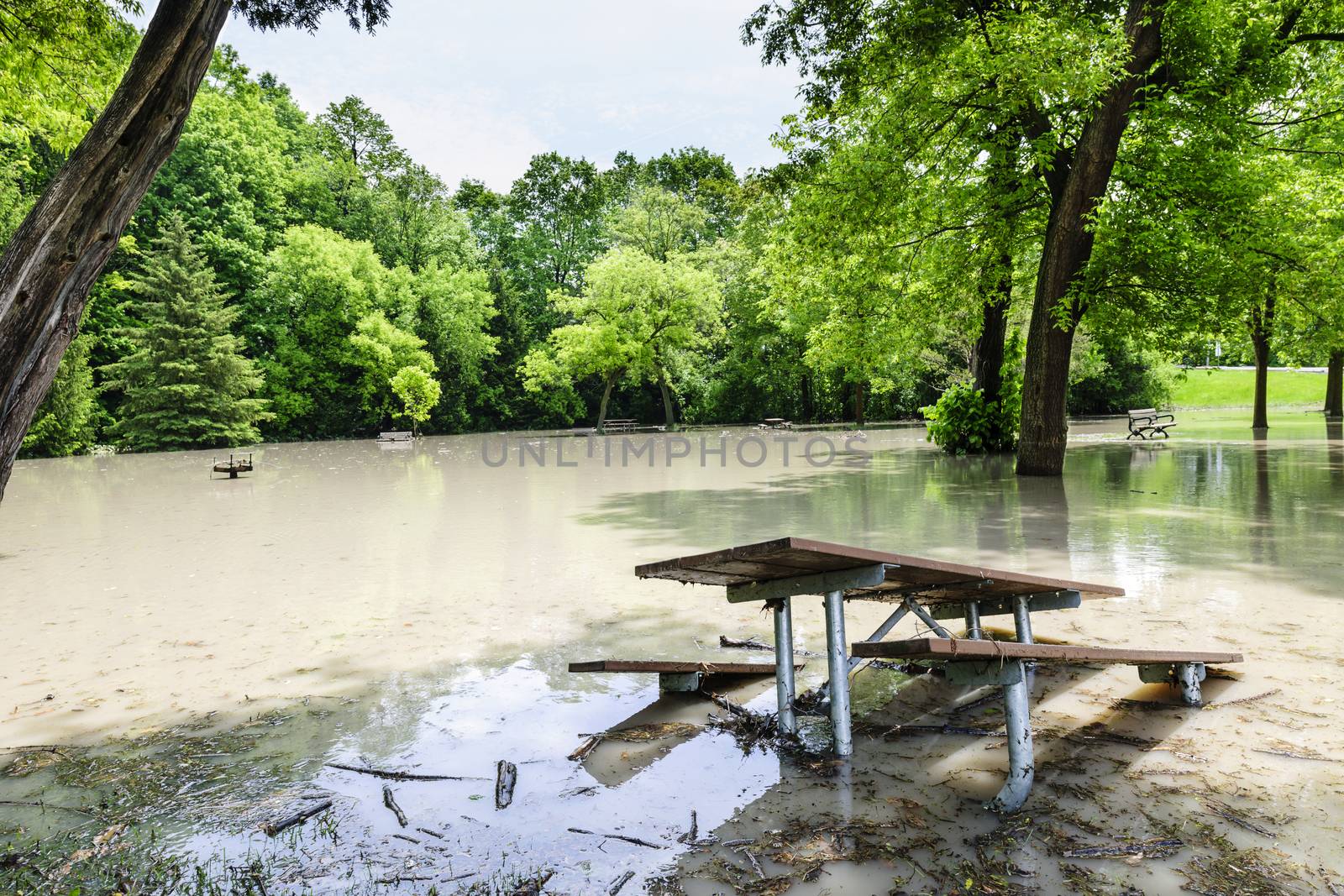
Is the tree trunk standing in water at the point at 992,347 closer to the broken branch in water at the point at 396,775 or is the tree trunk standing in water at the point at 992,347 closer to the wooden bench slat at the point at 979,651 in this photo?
the wooden bench slat at the point at 979,651

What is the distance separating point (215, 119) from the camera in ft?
130

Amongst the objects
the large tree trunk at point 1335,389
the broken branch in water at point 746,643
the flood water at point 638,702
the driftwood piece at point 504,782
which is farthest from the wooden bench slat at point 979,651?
the large tree trunk at point 1335,389

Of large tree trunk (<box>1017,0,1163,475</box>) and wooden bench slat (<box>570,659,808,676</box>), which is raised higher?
large tree trunk (<box>1017,0,1163,475</box>)

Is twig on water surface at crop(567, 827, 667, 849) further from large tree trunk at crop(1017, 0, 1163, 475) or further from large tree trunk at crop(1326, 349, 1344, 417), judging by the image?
large tree trunk at crop(1326, 349, 1344, 417)

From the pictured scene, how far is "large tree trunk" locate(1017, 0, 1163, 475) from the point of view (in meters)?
13.9

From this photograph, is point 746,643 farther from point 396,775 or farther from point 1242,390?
point 1242,390

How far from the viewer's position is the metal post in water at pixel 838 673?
3537 millimetres

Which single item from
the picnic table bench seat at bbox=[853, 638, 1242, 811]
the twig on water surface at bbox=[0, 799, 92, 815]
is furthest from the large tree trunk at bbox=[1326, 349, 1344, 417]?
the twig on water surface at bbox=[0, 799, 92, 815]

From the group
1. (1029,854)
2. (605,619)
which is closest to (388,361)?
(605,619)

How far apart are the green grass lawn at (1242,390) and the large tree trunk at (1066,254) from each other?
156ft

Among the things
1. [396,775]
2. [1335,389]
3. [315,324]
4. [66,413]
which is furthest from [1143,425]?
[66,413]

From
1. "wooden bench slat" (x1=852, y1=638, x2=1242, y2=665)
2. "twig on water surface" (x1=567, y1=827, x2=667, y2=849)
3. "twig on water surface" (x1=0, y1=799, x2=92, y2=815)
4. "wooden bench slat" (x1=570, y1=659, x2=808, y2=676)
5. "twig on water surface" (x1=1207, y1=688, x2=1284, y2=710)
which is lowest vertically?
"twig on water surface" (x1=1207, y1=688, x2=1284, y2=710)

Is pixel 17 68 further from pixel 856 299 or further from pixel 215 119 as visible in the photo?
pixel 215 119

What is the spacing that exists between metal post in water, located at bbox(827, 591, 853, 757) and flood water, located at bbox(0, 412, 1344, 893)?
0.12 metres
